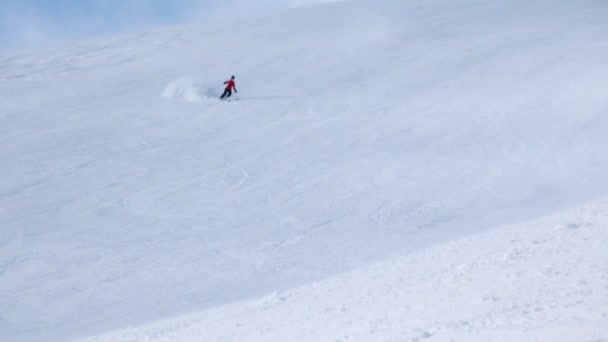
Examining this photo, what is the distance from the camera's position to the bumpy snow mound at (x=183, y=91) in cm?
2050

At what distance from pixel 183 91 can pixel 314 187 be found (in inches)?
359

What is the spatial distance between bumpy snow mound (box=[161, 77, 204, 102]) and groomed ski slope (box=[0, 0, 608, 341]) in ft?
0.38

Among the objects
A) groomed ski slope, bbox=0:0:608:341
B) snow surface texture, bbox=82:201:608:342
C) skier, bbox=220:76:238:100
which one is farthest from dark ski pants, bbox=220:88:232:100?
snow surface texture, bbox=82:201:608:342

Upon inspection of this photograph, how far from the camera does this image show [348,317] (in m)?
6.70

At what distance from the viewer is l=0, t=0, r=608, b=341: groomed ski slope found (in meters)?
7.24

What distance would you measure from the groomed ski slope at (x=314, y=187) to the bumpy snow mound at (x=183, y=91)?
116 millimetres

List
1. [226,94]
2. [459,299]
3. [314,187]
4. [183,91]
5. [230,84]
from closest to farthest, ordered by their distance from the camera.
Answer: [459,299], [314,187], [230,84], [226,94], [183,91]

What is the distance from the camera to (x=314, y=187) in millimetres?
13383

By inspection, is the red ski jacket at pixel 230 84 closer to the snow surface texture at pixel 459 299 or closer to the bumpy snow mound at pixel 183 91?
the bumpy snow mound at pixel 183 91

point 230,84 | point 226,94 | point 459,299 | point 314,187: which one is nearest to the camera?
point 459,299

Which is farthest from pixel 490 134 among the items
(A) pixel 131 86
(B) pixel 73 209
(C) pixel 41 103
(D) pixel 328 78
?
(C) pixel 41 103

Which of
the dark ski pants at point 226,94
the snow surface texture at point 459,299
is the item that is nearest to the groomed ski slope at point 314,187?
the snow surface texture at point 459,299

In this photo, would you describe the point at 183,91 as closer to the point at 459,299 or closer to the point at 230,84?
the point at 230,84

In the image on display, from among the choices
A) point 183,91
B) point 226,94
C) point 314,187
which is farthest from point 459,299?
point 183,91
